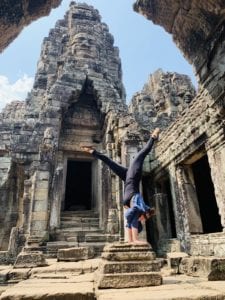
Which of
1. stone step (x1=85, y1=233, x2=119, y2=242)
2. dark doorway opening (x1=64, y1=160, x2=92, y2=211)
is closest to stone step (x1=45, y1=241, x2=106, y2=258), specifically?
Result: stone step (x1=85, y1=233, x2=119, y2=242)

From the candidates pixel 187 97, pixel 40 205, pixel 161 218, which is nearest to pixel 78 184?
pixel 40 205

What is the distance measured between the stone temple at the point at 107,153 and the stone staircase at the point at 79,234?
0.11 feet

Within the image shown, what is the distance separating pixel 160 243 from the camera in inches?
310

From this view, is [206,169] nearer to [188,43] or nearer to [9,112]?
[188,43]

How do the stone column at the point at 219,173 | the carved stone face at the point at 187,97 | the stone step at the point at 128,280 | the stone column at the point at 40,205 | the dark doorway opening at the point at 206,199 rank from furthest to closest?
the carved stone face at the point at 187,97
the dark doorway opening at the point at 206,199
the stone column at the point at 40,205
the stone column at the point at 219,173
the stone step at the point at 128,280

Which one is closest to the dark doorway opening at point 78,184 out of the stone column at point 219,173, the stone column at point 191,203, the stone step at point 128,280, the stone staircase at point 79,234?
the stone staircase at point 79,234

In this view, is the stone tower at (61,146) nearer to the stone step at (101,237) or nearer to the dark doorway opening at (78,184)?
the stone step at (101,237)

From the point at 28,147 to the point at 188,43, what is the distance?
757 centimetres

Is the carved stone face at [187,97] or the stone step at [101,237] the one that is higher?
the carved stone face at [187,97]

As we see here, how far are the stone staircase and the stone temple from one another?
0.03 m

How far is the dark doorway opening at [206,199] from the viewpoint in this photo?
858cm

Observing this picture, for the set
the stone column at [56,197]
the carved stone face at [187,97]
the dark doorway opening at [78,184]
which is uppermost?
the carved stone face at [187,97]

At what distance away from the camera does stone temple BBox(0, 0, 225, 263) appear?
3.18 m

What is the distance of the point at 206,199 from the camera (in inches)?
344
